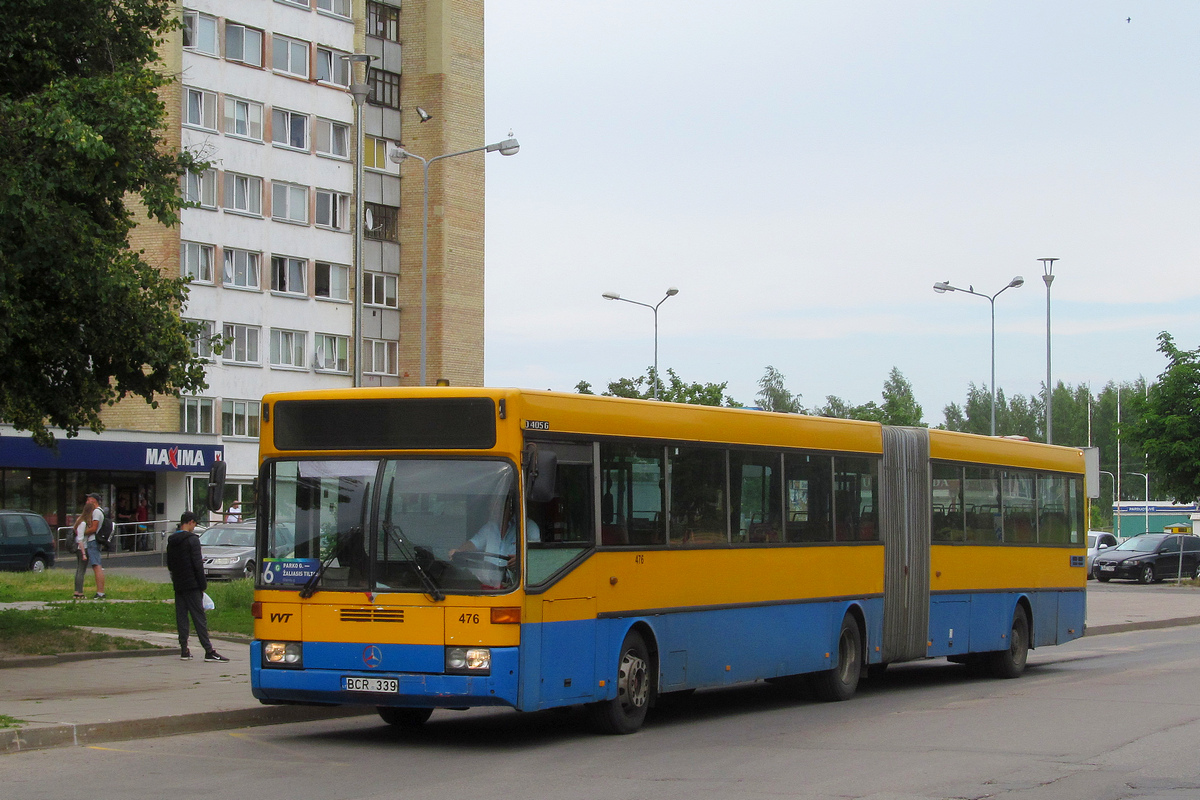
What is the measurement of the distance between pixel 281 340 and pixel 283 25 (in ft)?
41.4

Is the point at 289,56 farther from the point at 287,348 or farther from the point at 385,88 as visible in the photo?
the point at 287,348

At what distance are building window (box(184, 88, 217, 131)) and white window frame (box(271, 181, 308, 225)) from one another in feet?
12.4

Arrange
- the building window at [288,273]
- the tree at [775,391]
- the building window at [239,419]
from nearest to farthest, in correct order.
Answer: the building window at [239,419]
the building window at [288,273]
the tree at [775,391]

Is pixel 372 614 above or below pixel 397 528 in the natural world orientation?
below

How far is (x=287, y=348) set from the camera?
203ft

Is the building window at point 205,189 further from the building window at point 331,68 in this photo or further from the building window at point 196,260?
the building window at point 331,68

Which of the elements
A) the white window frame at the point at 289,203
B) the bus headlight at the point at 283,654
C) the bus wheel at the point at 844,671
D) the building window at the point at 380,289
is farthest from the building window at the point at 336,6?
the bus headlight at the point at 283,654

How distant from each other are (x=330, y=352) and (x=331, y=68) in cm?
1184

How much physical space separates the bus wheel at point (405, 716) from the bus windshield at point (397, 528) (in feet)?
6.39

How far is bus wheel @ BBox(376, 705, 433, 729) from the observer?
13.2 meters

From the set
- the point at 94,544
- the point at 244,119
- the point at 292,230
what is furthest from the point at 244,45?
the point at 94,544

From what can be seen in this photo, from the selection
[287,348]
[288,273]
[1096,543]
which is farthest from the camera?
[287,348]

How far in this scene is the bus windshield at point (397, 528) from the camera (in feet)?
37.8

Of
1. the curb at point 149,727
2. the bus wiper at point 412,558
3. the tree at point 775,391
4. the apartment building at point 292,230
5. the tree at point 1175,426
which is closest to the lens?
the curb at point 149,727
